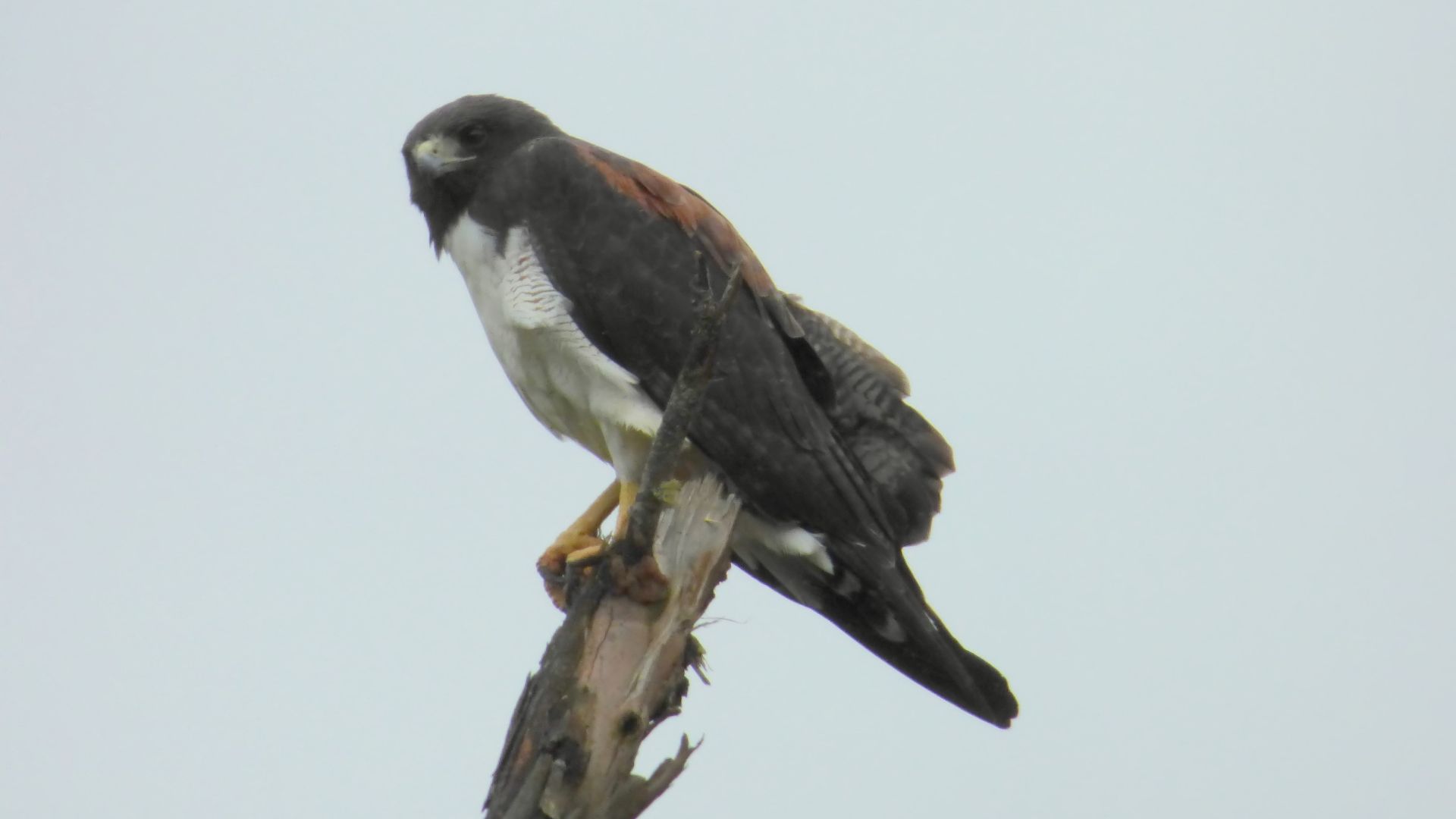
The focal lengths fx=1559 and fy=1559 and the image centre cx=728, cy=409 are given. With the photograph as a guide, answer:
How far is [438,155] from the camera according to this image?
6324 millimetres

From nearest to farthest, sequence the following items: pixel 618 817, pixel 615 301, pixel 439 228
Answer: pixel 618 817, pixel 615 301, pixel 439 228

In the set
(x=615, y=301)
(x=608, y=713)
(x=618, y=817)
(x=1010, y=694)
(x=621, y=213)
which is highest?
(x=621, y=213)

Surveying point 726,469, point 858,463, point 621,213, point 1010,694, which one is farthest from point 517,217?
point 1010,694

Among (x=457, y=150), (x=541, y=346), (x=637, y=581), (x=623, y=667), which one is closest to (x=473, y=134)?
(x=457, y=150)

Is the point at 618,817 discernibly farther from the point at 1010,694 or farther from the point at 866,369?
the point at 866,369

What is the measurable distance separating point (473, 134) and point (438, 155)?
0.18 m

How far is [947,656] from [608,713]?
5.73ft

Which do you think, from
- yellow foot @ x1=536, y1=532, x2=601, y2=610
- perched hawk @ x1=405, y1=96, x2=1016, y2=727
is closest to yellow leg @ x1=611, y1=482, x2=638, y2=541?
perched hawk @ x1=405, y1=96, x2=1016, y2=727

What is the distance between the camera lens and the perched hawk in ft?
19.1

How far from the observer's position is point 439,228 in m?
6.30

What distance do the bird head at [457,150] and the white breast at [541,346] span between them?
0.14m

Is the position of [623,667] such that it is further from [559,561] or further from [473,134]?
[473,134]

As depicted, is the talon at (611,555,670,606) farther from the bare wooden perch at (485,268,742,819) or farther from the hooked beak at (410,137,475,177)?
the hooked beak at (410,137,475,177)

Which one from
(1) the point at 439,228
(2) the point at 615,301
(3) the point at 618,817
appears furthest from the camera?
(1) the point at 439,228
